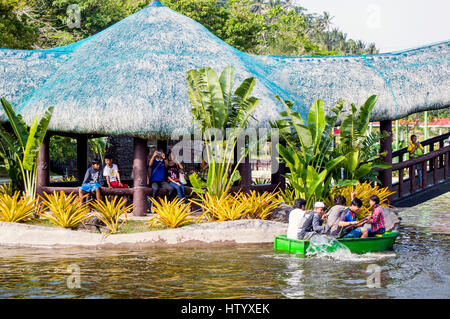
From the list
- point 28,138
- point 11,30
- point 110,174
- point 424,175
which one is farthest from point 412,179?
point 11,30

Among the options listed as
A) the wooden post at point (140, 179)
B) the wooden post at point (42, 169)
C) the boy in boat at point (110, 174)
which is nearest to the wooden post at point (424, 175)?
the wooden post at point (140, 179)

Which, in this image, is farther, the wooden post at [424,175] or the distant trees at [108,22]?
the distant trees at [108,22]

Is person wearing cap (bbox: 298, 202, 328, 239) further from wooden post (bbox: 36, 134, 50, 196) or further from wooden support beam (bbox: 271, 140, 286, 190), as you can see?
wooden post (bbox: 36, 134, 50, 196)

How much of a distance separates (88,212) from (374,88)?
28.0ft

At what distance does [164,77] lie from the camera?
16.3 meters

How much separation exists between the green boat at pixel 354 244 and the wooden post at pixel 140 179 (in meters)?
3.87

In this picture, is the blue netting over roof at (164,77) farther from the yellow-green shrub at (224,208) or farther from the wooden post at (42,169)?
the yellow-green shrub at (224,208)

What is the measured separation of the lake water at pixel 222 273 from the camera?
1038cm

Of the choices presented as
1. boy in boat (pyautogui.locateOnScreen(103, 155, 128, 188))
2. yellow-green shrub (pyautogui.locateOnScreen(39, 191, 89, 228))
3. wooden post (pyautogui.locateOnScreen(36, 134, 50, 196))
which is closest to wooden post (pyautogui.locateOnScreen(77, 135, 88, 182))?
wooden post (pyautogui.locateOnScreen(36, 134, 50, 196))

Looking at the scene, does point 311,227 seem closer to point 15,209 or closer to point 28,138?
point 15,209

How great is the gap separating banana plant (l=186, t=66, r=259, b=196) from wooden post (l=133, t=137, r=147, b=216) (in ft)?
3.79

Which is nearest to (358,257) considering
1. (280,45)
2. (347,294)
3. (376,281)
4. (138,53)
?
(376,281)

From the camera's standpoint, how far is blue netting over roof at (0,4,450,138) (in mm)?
15961
